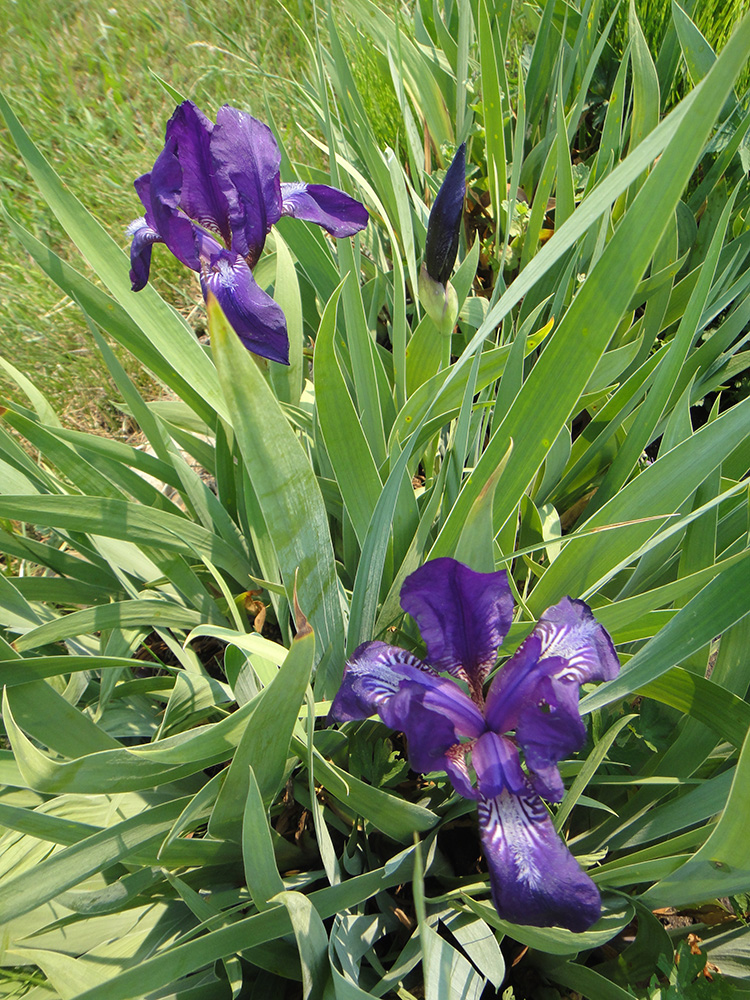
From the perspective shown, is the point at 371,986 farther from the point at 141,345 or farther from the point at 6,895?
the point at 141,345

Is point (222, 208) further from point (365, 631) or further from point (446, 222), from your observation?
point (365, 631)

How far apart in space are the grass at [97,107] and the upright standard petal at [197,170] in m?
1.00

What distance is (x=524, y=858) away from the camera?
0.66 m

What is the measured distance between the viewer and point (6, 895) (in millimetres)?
729

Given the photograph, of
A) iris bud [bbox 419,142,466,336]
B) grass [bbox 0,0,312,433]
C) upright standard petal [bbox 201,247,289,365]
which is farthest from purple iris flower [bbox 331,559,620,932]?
grass [bbox 0,0,312,433]

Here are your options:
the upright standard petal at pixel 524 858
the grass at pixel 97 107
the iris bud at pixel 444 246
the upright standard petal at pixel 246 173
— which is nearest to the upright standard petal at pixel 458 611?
the upright standard petal at pixel 524 858

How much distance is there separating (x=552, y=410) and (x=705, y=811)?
0.53m

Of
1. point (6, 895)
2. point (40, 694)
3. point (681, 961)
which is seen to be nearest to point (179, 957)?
point (6, 895)

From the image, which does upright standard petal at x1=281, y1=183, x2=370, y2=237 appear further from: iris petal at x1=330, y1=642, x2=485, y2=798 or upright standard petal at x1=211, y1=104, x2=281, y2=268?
iris petal at x1=330, y1=642, x2=485, y2=798

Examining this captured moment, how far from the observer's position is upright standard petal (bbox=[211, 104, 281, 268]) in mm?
953

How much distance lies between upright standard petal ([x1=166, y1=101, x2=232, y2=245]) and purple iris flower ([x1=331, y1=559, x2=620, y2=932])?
634 millimetres

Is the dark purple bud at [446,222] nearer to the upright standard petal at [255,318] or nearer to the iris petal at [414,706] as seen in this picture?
the upright standard petal at [255,318]

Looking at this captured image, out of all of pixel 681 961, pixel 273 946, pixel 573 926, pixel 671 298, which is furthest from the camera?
pixel 671 298

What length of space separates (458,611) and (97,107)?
287cm
